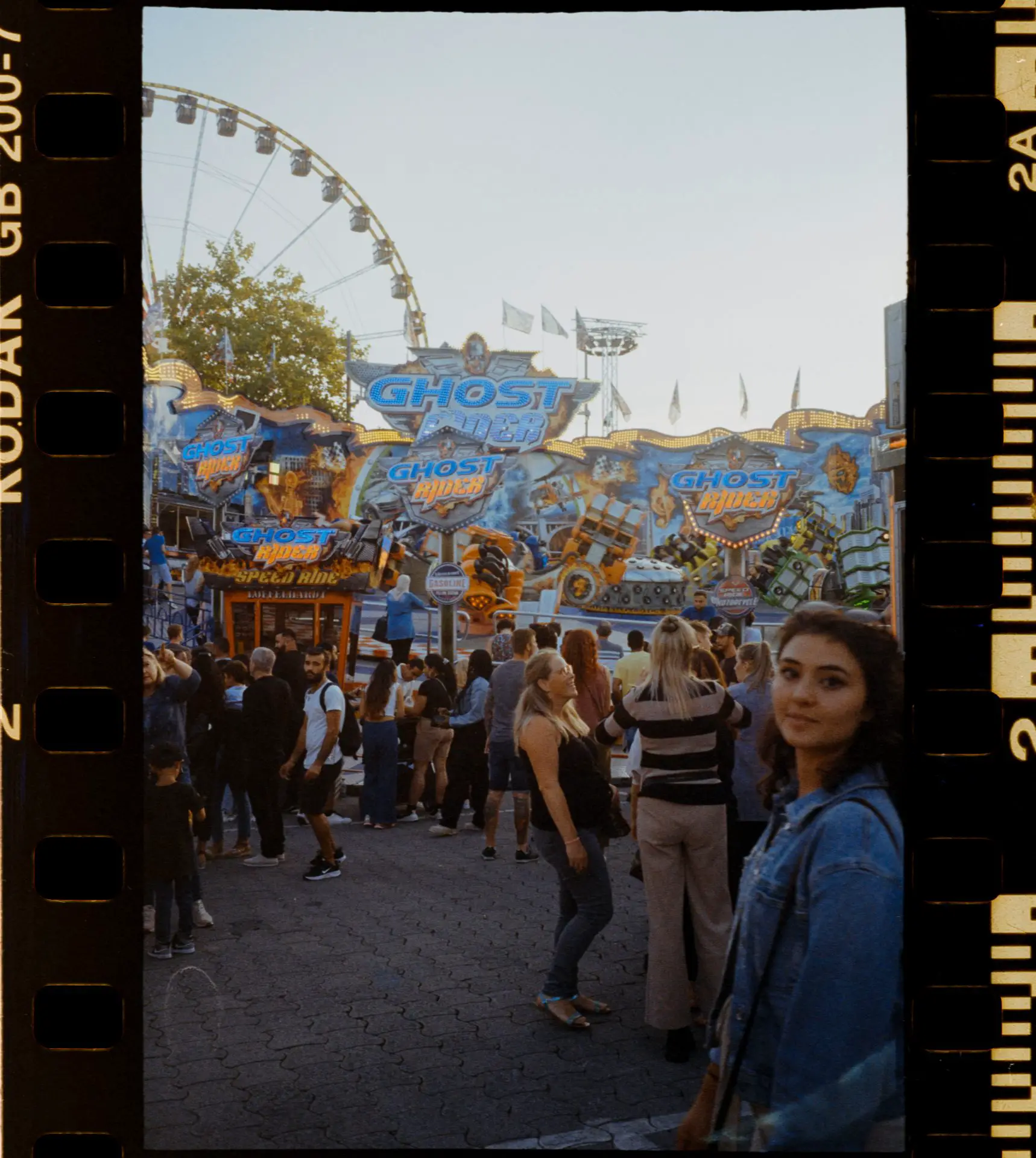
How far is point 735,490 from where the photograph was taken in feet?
7.91

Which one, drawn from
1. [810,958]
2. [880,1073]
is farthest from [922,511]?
[880,1073]

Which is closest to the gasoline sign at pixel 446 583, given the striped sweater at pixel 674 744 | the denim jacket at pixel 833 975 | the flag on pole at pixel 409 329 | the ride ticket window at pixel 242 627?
the ride ticket window at pixel 242 627

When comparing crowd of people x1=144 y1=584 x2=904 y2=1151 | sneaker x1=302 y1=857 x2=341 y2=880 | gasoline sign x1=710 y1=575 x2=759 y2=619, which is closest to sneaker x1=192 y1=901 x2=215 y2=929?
crowd of people x1=144 y1=584 x2=904 y2=1151

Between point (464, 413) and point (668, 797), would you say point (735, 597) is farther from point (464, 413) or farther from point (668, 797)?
point (668, 797)

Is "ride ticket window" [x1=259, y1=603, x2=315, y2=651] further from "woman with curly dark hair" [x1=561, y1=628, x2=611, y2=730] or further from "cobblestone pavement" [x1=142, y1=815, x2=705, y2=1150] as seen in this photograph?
"woman with curly dark hair" [x1=561, y1=628, x2=611, y2=730]

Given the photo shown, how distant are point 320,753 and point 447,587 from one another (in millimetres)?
625

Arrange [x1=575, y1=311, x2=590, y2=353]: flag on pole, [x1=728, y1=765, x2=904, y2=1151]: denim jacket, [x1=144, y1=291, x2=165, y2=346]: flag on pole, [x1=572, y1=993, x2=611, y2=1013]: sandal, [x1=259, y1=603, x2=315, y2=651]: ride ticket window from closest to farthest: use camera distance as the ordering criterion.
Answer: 1. [x1=728, y1=765, x2=904, y2=1151]: denim jacket
2. [x1=144, y1=291, x2=165, y2=346]: flag on pole
3. [x1=575, y1=311, x2=590, y2=353]: flag on pole
4. [x1=259, y1=603, x2=315, y2=651]: ride ticket window
5. [x1=572, y1=993, x2=611, y2=1013]: sandal

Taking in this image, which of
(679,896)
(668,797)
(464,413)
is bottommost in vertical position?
(679,896)

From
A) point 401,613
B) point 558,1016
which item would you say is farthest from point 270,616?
point 558,1016

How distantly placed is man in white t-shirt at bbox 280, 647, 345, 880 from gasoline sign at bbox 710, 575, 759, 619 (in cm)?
108

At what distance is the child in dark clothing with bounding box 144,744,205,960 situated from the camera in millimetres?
2154

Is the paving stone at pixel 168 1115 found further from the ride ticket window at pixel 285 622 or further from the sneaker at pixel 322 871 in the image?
the ride ticket window at pixel 285 622

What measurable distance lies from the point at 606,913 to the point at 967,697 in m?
1.27

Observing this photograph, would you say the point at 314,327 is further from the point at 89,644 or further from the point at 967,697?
the point at 967,697
